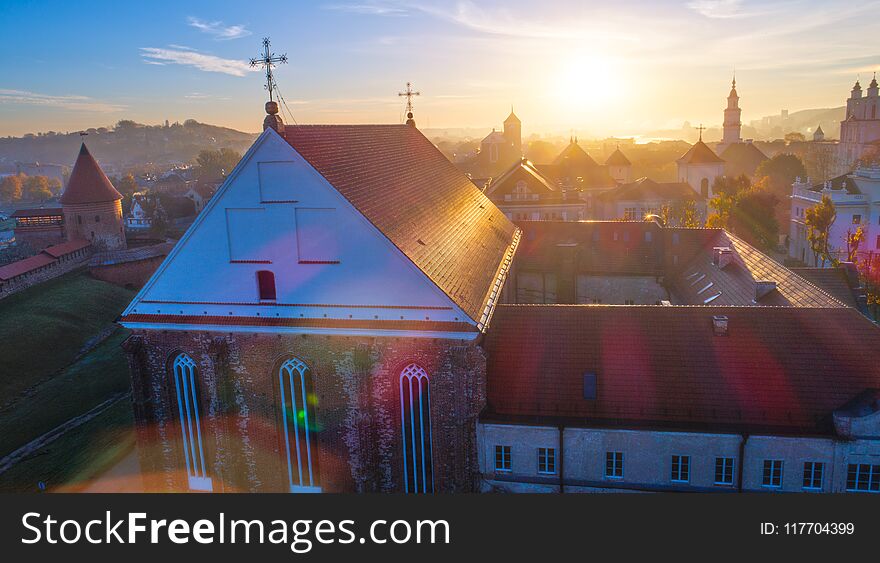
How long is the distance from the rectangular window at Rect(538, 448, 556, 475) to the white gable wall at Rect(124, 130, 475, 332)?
595 centimetres

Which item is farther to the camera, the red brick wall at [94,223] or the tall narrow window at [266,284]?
the red brick wall at [94,223]

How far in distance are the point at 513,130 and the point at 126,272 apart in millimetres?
97332

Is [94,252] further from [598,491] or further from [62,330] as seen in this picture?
[598,491]

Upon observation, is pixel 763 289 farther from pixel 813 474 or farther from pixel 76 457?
pixel 76 457

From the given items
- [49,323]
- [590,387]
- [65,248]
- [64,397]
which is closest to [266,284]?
[590,387]

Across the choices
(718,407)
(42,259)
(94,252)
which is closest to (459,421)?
(718,407)

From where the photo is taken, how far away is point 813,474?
22.0 meters

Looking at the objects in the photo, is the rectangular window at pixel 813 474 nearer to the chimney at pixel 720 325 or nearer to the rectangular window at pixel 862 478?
the rectangular window at pixel 862 478

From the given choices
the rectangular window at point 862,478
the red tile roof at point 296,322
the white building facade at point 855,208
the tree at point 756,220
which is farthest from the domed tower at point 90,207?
the rectangular window at point 862,478

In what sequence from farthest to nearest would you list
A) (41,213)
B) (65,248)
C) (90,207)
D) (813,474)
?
(41,213) < (90,207) < (65,248) < (813,474)

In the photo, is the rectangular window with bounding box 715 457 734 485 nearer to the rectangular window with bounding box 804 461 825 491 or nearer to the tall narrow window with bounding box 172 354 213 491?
the rectangular window with bounding box 804 461 825 491

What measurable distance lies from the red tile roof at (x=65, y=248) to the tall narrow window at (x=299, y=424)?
196 ft

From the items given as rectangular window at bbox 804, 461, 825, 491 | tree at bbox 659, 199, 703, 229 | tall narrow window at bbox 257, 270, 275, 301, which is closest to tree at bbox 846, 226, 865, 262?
tree at bbox 659, 199, 703, 229

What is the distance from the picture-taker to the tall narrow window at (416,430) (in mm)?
23609
